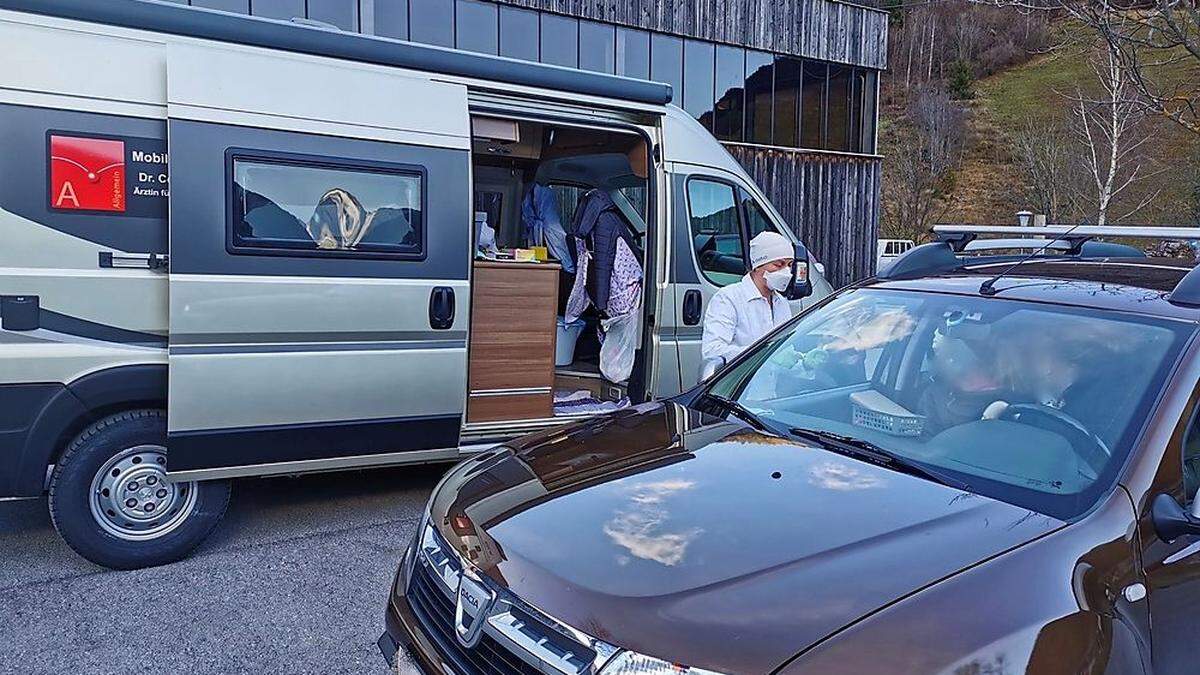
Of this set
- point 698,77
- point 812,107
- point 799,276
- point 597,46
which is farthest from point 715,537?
point 812,107

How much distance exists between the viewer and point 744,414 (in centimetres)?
310

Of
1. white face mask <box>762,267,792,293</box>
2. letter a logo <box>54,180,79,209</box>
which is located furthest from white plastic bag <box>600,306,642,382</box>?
letter a logo <box>54,180,79,209</box>

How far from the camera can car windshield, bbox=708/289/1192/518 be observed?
2.37 metres

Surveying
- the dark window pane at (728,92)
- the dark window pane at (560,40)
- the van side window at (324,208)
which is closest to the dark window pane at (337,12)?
the dark window pane at (560,40)

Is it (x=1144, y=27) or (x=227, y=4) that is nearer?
(x=1144, y=27)

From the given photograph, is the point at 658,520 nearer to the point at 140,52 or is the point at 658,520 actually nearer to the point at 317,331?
the point at 317,331

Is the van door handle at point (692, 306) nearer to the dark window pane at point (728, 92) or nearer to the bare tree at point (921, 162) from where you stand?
the dark window pane at point (728, 92)

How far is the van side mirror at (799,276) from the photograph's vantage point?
559 centimetres

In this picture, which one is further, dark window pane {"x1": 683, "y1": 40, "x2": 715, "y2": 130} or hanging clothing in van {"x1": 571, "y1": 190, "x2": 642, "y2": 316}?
dark window pane {"x1": 683, "y1": 40, "x2": 715, "y2": 130}

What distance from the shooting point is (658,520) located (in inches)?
85.3

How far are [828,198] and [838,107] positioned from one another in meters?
1.69

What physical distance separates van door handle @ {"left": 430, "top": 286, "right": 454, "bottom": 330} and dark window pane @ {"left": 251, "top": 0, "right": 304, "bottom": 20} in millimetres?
6959

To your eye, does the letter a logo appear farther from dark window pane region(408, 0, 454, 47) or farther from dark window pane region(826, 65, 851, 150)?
dark window pane region(826, 65, 851, 150)

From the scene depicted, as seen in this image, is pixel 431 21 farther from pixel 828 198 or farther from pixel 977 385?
pixel 977 385
